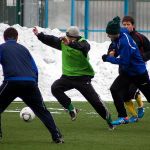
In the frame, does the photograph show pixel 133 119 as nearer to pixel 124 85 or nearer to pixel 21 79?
pixel 124 85

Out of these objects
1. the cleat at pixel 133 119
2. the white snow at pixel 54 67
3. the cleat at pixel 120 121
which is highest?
the cleat at pixel 120 121

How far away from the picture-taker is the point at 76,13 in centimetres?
4203

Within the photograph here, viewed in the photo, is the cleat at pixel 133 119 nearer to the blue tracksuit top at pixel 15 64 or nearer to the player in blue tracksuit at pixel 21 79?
the player in blue tracksuit at pixel 21 79

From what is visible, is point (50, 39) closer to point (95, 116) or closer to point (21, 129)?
point (21, 129)

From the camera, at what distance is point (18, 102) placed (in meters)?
26.3

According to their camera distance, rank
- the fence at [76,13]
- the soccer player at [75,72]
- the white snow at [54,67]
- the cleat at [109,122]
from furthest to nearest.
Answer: the fence at [76,13], the white snow at [54,67], the cleat at [109,122], the soccer player at [75,72]

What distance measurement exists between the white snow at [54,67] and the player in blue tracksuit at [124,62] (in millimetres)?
9674

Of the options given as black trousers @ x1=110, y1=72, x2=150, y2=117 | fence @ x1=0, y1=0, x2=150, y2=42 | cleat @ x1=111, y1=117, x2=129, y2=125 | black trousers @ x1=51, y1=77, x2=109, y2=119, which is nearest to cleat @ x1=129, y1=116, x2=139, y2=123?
cleat @ x1=111, y1=117, x2=129, y2=125

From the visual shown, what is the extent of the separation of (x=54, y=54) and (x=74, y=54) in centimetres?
1444

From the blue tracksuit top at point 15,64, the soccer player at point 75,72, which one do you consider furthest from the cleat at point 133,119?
the blue tracksuit top at point 15,64

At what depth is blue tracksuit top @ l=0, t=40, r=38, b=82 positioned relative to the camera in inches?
600

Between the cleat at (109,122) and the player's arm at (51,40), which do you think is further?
the player's arm at (51,40)

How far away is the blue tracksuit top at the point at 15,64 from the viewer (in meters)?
15.2

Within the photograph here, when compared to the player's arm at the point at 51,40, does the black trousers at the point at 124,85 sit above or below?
below
